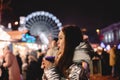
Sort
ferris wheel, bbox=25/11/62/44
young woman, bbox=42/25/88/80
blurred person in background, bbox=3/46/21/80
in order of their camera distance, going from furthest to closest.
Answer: ferris wheel, bbox=25/11/62/44, blurred person in background, bbox=3/46/21/80, young woman, bbox=42/25/88/80

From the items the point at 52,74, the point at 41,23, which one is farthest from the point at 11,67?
the point at 41,23

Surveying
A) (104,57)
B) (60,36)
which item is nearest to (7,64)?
(60,36)

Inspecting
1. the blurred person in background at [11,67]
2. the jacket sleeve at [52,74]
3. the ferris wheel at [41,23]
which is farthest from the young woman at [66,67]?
the ferris wheel at [41,23]

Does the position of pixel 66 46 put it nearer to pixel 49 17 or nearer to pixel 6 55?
pixel 6 55

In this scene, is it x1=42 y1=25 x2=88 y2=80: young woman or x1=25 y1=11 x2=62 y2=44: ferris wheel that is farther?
x1=25 y1=11 x2=62 y2=44: ferris wheel

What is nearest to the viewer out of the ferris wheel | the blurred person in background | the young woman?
the young woman

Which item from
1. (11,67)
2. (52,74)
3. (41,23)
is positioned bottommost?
(11,67)

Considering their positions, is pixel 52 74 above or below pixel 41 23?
above

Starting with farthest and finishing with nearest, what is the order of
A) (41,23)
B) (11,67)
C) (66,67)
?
(41,23) → (11,67) → (66,67)

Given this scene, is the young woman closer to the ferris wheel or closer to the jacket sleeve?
the jacket sleeve

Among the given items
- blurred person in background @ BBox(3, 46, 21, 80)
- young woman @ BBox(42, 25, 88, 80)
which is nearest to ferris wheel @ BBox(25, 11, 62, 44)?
blurred person in background @ BBox(3, 46, 21, 80)

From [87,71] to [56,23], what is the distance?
51.8 meters

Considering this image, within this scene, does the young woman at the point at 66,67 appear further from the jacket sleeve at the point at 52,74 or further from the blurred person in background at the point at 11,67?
the blurred person in background at the point at 11,67

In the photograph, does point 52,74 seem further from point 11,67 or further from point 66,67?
point 11,67
